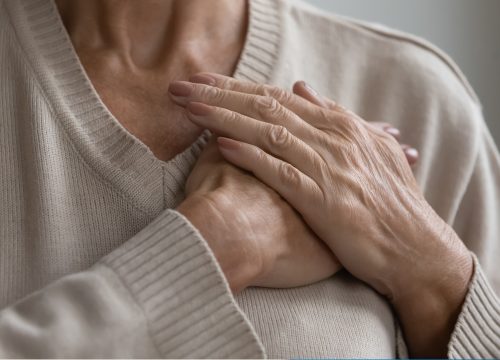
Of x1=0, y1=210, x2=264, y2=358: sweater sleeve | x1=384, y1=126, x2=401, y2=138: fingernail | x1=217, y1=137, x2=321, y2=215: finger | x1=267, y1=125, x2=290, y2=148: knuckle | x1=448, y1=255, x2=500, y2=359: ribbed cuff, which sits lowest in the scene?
x1=448, y1=255, x2=500, y2=359: ribbed cuff

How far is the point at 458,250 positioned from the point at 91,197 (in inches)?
18.7

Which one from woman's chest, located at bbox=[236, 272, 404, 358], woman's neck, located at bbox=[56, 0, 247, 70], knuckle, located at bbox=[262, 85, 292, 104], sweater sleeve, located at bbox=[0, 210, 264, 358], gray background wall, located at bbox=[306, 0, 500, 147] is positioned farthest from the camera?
gray background wall, located at bbox=[306, 0, 500, 147]

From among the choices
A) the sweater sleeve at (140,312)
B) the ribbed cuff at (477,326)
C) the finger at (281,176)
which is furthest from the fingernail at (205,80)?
the ribbed cuff at (477,326)

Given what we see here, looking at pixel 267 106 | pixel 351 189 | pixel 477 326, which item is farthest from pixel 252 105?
pixel 477 326

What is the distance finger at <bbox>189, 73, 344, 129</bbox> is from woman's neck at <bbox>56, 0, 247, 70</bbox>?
103mm

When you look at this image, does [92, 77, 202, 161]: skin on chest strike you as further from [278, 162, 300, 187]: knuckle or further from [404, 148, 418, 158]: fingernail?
[404, 148, 418, 158]: fingernail

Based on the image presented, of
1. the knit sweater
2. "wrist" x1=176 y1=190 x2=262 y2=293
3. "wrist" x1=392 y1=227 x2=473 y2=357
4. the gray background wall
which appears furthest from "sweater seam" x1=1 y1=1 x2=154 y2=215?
the gray background wall

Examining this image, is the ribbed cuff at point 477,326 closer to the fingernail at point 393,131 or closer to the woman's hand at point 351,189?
the woman's hand at point 351,189

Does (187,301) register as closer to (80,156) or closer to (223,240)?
(223,240)

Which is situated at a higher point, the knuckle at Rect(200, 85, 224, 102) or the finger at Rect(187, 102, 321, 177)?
the knuckle at Rect(200, 85, 224, 102)

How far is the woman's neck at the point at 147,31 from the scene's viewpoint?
1148 millimetres

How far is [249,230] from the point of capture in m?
0.92

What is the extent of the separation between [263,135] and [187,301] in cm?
24

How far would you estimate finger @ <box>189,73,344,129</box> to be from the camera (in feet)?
3.42
